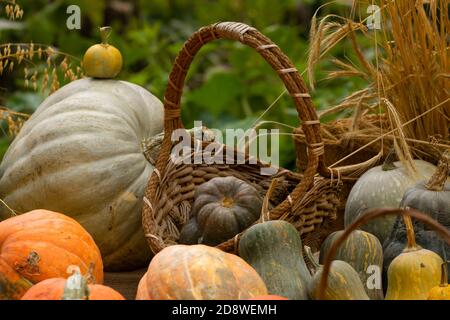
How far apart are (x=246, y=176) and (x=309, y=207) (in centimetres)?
35

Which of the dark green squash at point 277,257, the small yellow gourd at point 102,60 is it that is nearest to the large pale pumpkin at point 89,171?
the small yellow gourd at point 102,60

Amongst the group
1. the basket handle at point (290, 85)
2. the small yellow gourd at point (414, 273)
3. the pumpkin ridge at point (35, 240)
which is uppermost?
the basket handle at point (290, 85)

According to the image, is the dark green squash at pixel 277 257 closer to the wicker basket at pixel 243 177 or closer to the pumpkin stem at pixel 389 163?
the wicker basket at pixel 243 177

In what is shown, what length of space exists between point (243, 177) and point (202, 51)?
2.02 m

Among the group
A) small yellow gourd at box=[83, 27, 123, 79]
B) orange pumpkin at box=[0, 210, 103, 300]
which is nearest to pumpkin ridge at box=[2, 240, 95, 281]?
orange pumpkin at box=[0, 210, 103, 300]

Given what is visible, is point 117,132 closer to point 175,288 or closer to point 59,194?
point 59,194

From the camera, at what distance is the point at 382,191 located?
2.05 meters

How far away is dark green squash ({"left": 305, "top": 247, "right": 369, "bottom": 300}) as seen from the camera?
60.7 inches

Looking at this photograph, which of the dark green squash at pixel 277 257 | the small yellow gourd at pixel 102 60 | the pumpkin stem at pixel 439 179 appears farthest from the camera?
the small yellow gourd at pixel 102 60

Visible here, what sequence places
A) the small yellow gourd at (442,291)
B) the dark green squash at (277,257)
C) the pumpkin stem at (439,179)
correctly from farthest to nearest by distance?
1. the pumpkin stem at (439,179)
2. the dark green squash at (277,257)
3. the small yellow gourd at (442,291)

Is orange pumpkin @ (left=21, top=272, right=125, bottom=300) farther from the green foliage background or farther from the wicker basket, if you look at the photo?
the green foliage background

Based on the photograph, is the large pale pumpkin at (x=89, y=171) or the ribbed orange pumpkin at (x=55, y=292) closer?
the ribbed orange pumpkin at (x=55, y=292)

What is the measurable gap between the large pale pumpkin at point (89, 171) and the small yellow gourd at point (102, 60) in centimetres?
9

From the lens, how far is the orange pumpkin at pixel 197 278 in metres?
1.38
